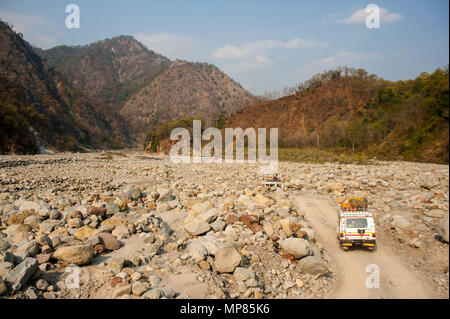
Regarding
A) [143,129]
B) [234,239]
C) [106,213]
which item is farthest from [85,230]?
[143,129]

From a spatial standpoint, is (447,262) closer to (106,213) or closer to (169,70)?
(106,213)

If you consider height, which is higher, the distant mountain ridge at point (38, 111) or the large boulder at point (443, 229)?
the distant mountain ridge at point (38, 111)

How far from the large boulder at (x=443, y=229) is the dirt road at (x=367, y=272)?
67 centimetres

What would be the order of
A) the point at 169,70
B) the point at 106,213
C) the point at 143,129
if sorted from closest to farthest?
the point at 106,213 → the point at 143,129 → the point at 169,70

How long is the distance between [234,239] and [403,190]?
437 cm

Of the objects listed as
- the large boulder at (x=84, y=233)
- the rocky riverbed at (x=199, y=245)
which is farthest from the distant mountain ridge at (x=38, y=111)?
the large boulder at (x=84, y=233)

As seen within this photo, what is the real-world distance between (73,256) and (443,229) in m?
6.37

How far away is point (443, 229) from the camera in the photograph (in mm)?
3580

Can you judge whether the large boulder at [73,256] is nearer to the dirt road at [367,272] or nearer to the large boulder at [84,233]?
the large boulder at [84,233]

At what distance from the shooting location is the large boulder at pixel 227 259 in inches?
251

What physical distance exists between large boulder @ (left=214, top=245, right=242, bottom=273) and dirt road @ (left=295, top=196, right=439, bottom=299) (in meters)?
2.03

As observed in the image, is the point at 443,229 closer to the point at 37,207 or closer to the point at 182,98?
the point at 37,207

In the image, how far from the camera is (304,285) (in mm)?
6309
